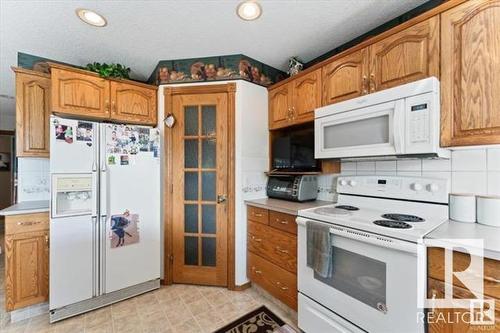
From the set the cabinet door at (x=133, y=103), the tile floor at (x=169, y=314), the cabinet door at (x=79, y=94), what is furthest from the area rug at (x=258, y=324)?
the cabinet door at (x=79, y=94)

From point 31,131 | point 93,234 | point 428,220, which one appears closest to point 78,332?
point 93,234

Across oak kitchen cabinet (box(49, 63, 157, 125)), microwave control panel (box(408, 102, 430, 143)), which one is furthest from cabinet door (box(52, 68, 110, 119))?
microwave control panel (box(408, 102, 430, 143))

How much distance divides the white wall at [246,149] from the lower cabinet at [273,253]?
0.30 feet

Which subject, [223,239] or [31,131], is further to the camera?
[223,239]

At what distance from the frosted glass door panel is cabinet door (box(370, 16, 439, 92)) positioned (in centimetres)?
24

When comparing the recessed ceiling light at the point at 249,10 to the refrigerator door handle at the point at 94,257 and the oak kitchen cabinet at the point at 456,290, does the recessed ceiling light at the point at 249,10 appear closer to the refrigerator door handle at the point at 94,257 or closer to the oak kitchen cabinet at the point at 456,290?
the oak kitchen cabinet at the point at 456,290

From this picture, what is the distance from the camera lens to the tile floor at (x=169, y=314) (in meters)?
1.71

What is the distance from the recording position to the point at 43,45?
2.01m

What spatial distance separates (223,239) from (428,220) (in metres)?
1.69

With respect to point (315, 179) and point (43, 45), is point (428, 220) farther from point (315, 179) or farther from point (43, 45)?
point (43, 45)

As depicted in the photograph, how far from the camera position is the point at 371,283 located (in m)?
1.24

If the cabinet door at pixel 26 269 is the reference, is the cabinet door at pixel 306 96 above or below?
above

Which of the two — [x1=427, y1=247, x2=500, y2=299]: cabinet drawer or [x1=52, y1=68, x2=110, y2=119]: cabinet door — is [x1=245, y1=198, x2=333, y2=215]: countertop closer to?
[x1=427, y1=247, x2=500, y2=299]: cabinet drawer

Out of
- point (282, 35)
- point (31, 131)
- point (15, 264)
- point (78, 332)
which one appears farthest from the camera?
point (31, 131)
